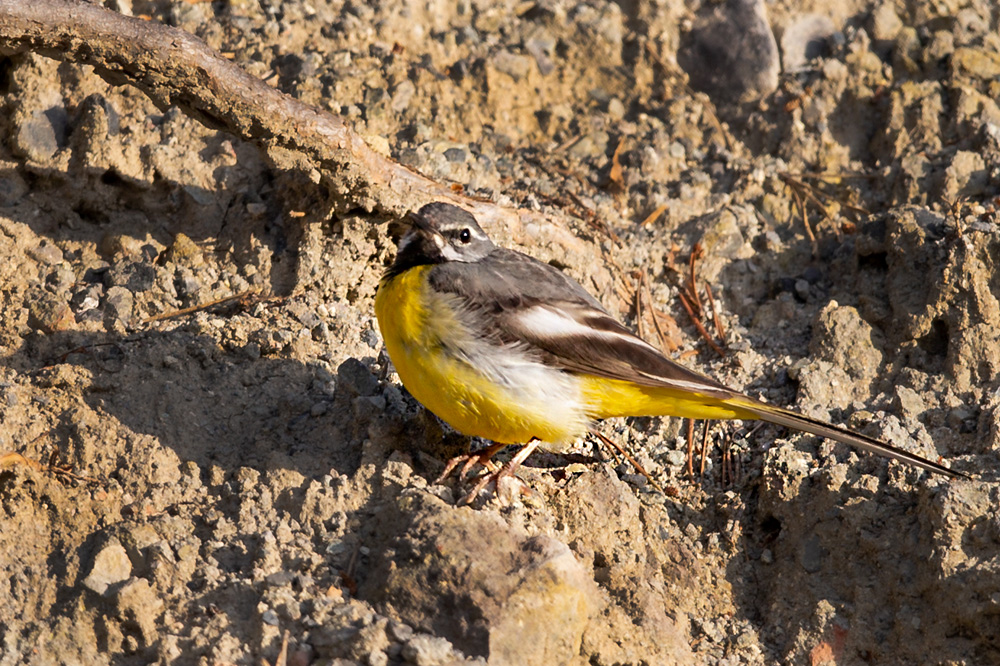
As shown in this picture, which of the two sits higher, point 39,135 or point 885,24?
point 885,24

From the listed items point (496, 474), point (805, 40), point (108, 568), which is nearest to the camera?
point (108, 568)

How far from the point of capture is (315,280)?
21.2ft

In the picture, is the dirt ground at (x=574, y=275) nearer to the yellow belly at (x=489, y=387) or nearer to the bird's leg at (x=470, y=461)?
the bird's leg at (x=470, y=461)

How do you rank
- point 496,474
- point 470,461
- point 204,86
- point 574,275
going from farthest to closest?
point 574,275
point 204,86
point 470,461
point 496,474

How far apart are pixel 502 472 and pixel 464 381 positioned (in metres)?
0.58

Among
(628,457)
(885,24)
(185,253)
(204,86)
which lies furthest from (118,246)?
(885,24)

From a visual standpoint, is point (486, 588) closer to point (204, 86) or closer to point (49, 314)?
point (49, 314)

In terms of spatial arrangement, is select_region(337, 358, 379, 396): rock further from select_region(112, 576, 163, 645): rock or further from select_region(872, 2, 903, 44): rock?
select_region(872, 2, 903, 44): rock

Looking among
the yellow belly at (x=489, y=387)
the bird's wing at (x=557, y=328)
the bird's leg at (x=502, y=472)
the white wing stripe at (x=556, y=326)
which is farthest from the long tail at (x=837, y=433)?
the bird's leg at (x=502, y=472)

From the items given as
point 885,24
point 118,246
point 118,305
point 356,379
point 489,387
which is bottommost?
point 118,305

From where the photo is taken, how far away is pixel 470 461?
5.41m

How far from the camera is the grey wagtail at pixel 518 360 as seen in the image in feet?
16.9

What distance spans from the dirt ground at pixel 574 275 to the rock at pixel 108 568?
1cm

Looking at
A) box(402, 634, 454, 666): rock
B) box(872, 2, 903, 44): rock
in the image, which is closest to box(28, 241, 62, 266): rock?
box(402, 634, 454, 666): rock
